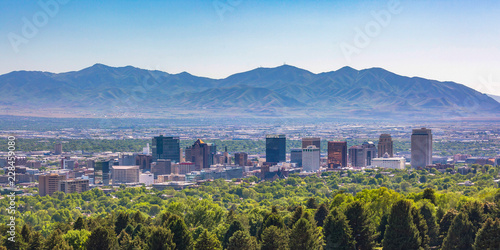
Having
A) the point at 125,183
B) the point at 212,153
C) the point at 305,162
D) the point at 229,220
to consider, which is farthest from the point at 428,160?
the point at 229,220

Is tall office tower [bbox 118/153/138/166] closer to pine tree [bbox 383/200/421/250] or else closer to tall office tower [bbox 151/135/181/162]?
tall office tower [bbox 151/135/181/162]

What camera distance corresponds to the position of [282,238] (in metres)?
40.9

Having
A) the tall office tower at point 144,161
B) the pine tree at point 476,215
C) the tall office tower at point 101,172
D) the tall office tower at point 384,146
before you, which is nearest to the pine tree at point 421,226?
the pine tree at point 476,215

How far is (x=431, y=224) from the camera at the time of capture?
45.1 meters

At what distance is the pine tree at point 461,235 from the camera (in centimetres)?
4088

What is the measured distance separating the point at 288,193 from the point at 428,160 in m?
61.8

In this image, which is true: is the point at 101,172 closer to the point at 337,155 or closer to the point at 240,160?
the point at 240,160

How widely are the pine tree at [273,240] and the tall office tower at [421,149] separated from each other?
13219 cm

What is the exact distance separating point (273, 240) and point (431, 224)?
1028 cm

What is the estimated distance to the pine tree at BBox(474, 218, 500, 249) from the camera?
123ft

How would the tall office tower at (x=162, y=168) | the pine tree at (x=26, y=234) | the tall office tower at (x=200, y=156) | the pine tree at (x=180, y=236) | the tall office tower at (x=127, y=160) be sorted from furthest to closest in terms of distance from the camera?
the tall office tower at (x=200, y=156) < the tall office tower at (x=127, y=160) < the tall office tower at (x=162, y=168) < the pine tree at (x=26, y=234) < the pine tree at (x=180, y=236)

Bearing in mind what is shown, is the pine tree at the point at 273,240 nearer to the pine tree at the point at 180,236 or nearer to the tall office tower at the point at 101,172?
the pine tree at the point at 180,236

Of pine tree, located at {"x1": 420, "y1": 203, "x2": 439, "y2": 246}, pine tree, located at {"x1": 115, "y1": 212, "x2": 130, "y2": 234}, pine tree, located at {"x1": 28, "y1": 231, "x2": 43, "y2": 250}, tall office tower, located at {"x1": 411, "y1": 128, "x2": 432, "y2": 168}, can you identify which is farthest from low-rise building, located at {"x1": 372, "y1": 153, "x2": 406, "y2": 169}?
pine tree, located at {"x1": 28, "y1": 231, "x2": 43, "y2": 250}

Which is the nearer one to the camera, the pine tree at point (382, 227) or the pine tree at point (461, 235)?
the pine tree at point (461, 235)
